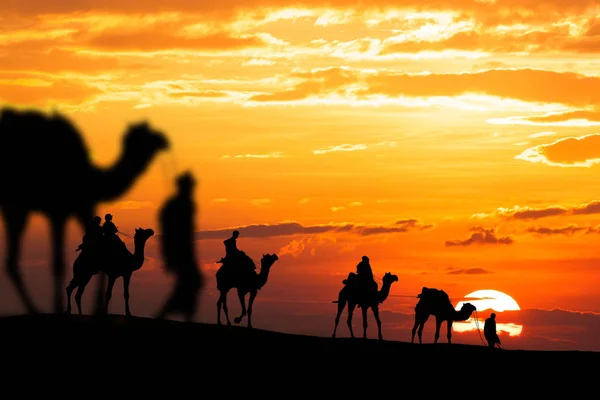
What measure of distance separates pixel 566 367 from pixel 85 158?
61.4 feet

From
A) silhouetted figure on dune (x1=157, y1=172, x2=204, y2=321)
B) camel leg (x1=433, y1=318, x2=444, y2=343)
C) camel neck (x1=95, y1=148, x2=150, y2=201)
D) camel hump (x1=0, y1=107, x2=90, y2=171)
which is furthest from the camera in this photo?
camel hump (x1=0, y1=107, x2=90, y2=171)

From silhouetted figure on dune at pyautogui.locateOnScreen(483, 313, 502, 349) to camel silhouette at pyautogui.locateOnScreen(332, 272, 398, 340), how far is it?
405 cm

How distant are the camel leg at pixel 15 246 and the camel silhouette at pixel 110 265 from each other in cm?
220

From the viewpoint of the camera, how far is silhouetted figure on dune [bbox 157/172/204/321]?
41.7m

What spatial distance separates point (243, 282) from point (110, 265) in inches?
170

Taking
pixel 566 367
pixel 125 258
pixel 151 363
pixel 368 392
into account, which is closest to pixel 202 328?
pixel 125 258

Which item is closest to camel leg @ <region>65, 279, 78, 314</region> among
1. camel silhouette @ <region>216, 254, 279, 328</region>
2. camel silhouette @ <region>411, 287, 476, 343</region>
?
camel silhouette @ <region>216, 254, 279, 328</region>

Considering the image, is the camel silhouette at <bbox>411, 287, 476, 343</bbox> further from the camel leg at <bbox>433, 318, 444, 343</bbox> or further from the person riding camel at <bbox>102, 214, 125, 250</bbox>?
the person riding camel at <bbox>102, 214, 125, 250</bbox>

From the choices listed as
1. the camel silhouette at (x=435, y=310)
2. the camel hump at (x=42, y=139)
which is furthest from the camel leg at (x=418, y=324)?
the camel hump at (x=42, y=139)

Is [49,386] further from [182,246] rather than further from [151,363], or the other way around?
[182,246]

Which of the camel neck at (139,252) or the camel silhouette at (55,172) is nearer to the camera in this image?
the camel neck at (139,252)

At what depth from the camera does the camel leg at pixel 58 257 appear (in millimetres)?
36938

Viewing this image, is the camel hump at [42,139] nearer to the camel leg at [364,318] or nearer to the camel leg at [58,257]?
the camel leg at [58,257]

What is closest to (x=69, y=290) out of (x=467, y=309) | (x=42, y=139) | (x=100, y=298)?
(x=100, y=298)
